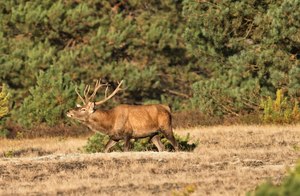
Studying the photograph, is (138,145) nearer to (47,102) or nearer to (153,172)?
(153,172)

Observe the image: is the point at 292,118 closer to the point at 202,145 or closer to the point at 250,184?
the point at 202,145

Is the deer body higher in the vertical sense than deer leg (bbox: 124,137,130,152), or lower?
higher

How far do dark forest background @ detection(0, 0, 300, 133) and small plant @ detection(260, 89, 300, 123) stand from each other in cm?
6

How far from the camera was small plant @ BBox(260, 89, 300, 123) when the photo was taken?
27.7 metres

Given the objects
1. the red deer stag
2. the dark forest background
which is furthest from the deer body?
the dark forest background

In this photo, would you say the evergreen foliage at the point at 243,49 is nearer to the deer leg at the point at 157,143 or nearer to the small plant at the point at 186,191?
the deer leg at the point at 157,143

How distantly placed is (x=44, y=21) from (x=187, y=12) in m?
8.57

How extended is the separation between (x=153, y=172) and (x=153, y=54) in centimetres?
2437

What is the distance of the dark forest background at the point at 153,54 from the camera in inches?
1163

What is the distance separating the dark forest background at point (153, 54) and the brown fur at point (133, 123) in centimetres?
910

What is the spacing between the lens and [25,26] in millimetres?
37750

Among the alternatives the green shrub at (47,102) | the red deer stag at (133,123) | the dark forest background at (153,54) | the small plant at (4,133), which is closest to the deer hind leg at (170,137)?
the red deer stag at (133,123)

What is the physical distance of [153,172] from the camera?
16.0 meters

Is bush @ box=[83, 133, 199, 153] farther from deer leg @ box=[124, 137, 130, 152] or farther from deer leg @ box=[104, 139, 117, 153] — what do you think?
deer leg @ box=[124, 137, 130, 152]
